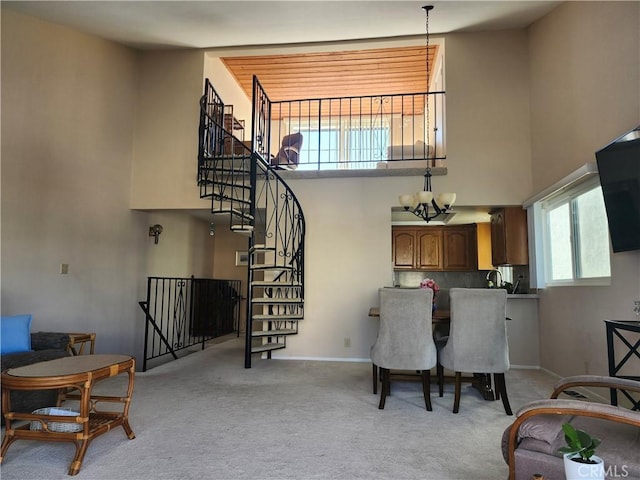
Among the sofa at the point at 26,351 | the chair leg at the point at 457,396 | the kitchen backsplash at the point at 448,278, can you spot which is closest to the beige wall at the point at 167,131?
the sofa at the point at 26,351

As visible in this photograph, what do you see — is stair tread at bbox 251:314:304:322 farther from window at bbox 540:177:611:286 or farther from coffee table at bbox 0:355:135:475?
window at bbox 540:177:611:286

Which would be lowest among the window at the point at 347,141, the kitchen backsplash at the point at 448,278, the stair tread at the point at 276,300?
the stair tread at the point at 276,300

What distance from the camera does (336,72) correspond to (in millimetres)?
6582

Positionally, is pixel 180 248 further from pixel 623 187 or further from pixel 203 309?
pixel 623 187

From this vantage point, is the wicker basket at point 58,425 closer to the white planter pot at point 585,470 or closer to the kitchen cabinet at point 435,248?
the white planter pot at point 585,470

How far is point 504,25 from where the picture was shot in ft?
16.2

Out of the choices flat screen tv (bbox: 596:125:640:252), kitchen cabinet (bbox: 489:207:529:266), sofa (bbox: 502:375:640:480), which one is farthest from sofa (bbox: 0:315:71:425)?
kitchen cabinet (bbox: 489:207:529:266)

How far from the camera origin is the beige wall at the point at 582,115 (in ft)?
9.71

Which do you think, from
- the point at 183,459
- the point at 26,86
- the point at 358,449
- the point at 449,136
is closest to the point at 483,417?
the point at 358,449

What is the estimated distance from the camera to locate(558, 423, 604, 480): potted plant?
1.29m

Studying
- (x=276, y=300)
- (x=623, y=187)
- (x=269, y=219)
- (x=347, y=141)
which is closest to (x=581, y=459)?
(x=623, y=187)

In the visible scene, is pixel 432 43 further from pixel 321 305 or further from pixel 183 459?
pixel 183 459

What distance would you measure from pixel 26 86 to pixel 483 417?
5591mm

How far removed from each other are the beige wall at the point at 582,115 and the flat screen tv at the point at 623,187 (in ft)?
0.81
